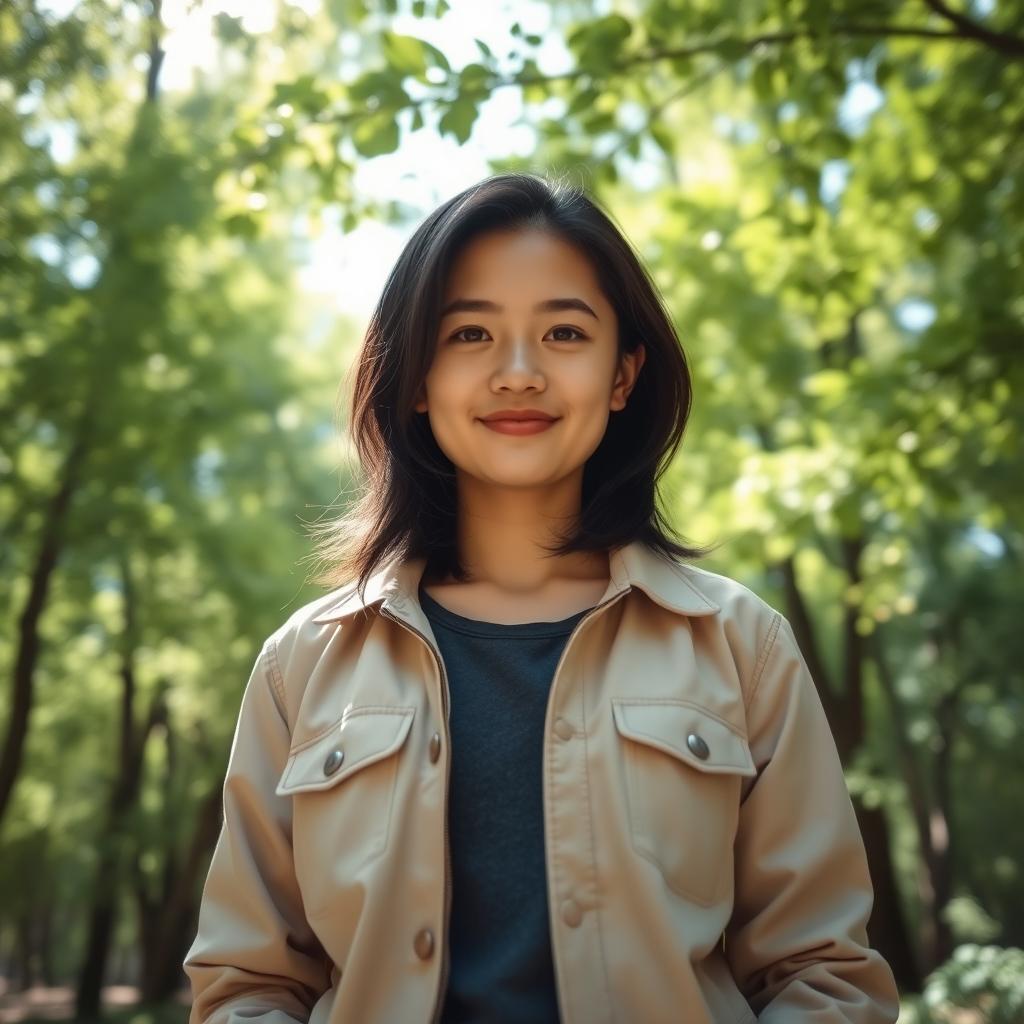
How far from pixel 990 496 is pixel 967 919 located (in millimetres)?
14999

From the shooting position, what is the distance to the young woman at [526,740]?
1677mm

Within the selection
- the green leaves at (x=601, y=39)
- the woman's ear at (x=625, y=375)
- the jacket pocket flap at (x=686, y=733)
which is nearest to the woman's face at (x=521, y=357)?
the woman's ear at (x=625, y=375)

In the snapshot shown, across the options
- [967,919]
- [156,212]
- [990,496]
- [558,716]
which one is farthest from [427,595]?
[967,919]

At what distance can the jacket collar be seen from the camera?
1934 millimetres

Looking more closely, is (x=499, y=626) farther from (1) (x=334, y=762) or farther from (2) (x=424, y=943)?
(2) (x=424, y=943)

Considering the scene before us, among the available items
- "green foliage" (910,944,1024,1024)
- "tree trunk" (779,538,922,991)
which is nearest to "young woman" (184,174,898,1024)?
"green foliage" (910,944,1024,1024)

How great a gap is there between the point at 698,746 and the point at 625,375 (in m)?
0.77

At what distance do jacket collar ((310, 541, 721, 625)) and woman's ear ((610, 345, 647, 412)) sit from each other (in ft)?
0.95

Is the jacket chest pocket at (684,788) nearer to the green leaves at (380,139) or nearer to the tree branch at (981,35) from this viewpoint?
the green leaves at (380,139)

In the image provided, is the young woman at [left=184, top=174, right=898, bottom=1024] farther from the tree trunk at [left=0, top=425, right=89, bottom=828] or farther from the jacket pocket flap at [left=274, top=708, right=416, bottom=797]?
the tree trunk at [left=0, top=425, right=89, bottom=828]

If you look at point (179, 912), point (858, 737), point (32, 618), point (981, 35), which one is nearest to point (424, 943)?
point (981, 35)

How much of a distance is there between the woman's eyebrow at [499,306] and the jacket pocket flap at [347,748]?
69 cm

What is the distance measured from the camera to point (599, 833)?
171cm

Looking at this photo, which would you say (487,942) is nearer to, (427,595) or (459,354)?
(427,595)
